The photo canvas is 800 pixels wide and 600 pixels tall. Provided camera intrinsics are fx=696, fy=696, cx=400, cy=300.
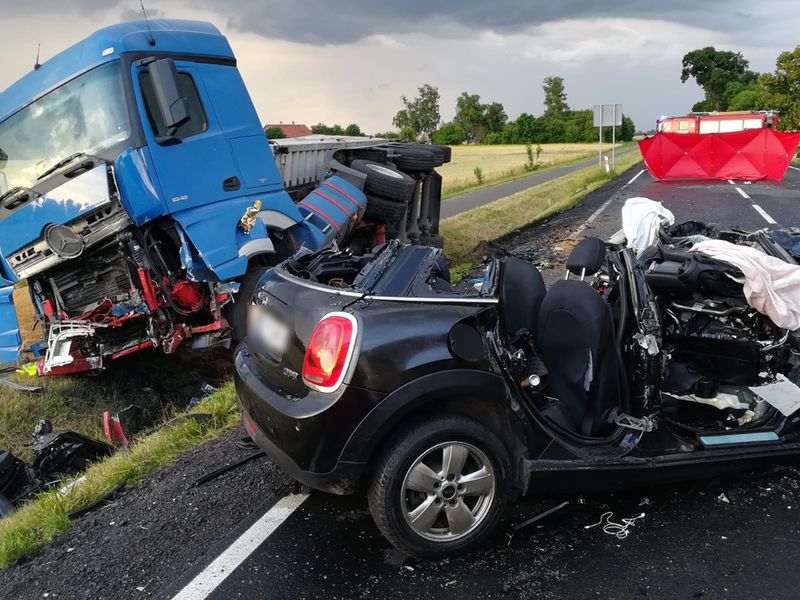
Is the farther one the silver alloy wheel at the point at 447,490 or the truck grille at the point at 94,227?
the truck grille at the point at 94,227

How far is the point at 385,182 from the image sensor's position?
349 inches

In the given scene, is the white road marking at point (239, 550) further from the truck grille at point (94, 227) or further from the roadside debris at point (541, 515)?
the truck grille at point (94, 227)

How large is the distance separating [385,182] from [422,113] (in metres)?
90.2

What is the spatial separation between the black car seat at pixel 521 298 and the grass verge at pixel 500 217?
283 inches

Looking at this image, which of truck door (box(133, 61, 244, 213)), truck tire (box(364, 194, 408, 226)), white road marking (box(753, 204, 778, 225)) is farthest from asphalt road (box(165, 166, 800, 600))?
white road marking (box(753, 204, 778, 225))

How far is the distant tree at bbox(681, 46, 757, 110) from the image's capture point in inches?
3862

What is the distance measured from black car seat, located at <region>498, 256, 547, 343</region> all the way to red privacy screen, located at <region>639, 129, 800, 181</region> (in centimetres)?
1988

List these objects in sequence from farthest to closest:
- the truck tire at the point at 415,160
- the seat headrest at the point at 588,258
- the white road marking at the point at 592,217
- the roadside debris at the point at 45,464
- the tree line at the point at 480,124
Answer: the tree line at the point at 480,124 → the white road marking at the point at 592,217 → the truck tire at the point at 415,160 → the roadside debris at the point at 45,464 → the seat headrest at the point at 588,258

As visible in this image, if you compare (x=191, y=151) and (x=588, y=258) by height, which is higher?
(x=191, y=151)

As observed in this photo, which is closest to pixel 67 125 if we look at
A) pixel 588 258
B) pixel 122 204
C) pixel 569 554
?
pixel 122 204

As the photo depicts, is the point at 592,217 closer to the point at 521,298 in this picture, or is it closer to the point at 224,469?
the point at 521,298

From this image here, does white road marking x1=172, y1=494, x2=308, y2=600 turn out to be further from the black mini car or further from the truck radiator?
the truck radiator

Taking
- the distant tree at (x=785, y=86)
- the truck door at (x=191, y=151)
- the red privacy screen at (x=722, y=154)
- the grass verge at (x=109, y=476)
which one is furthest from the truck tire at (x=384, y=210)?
the distant tree at (x=785, y=86)

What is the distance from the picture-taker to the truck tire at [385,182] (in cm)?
880
